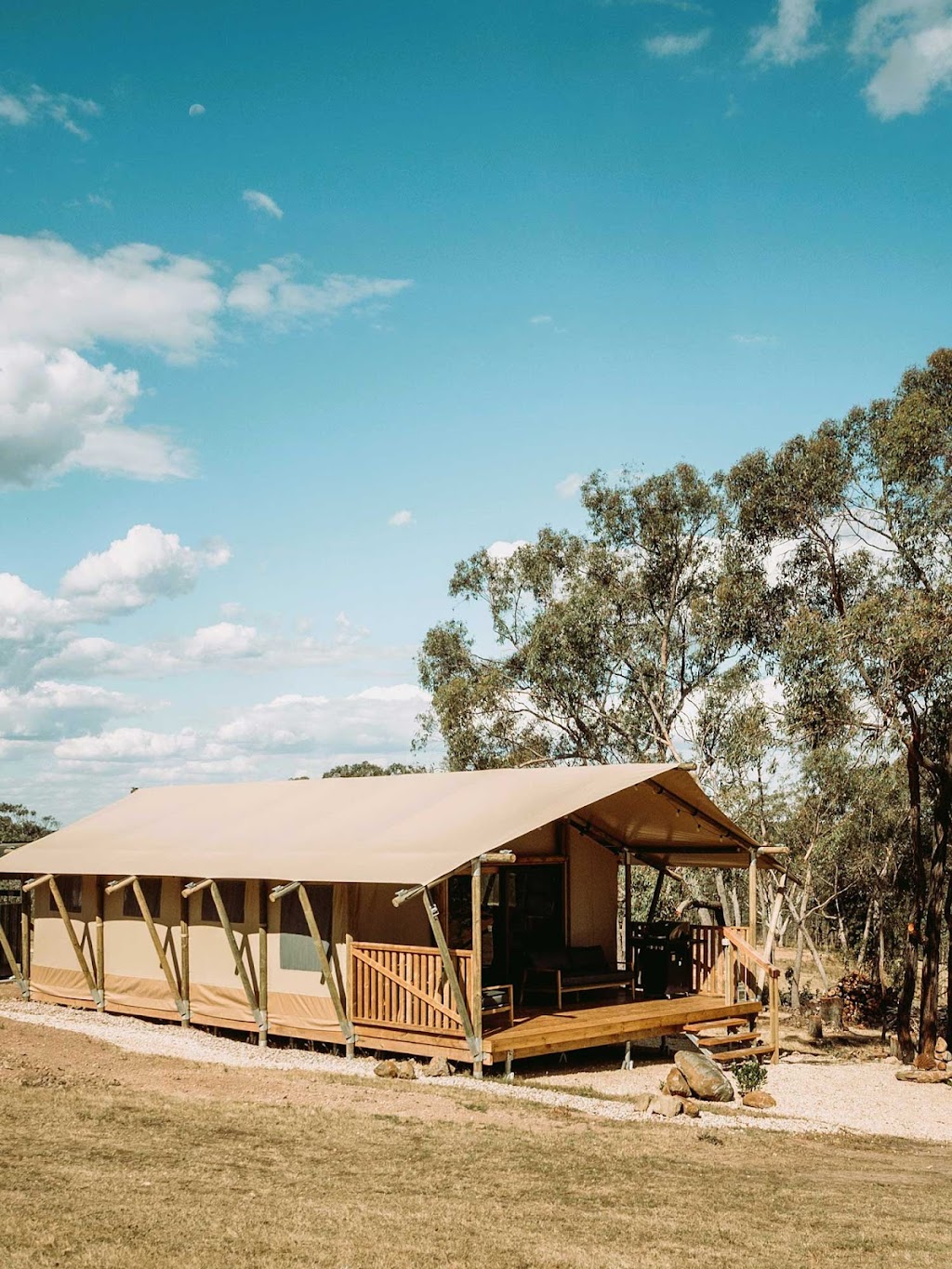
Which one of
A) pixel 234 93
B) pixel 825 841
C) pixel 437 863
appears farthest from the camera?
pixel 825 841

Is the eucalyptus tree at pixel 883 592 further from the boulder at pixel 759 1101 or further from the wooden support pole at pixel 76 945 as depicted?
the wooden support pole at pixel 76 945

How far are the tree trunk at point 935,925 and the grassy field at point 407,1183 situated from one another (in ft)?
23.0

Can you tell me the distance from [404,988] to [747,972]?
18.3 ft

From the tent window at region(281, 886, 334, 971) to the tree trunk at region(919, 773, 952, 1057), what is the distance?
9158mm

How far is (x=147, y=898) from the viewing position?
17.7 metres

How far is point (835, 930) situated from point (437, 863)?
24.2 meters

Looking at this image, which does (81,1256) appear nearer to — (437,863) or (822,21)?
(437,863)

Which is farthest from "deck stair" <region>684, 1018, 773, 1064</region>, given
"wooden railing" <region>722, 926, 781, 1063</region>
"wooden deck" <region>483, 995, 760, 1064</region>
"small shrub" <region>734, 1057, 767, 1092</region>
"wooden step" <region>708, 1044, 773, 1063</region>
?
"small shrub" <region>734, 1057, 767, 1092</region>

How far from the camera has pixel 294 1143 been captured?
9.36m

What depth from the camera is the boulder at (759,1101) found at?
42.1 ft

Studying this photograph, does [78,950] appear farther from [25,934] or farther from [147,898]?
[25,934]

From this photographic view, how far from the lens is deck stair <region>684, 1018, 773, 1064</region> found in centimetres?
1541

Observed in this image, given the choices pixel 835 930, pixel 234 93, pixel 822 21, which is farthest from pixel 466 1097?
pixel 835 930

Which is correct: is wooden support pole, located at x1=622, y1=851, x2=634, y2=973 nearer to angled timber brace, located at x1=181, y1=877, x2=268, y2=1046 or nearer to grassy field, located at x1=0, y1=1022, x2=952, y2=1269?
angled timber brace, located at x1=181, y1=877, x2=268, y2=1046
